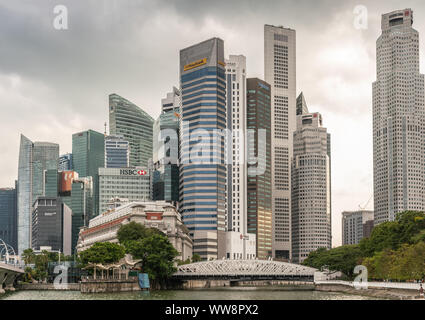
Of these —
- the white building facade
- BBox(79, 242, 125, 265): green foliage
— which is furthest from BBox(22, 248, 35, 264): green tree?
BBox(79, 242, 125, 265): green foliage

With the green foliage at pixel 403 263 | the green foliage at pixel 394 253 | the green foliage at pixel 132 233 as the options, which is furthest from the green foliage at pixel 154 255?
the green foliage at pixel 403 263

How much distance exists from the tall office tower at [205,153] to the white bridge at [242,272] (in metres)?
63.9

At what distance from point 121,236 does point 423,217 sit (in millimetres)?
53749

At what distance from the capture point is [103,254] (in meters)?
93.8

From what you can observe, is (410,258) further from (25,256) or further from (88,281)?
(25,256)

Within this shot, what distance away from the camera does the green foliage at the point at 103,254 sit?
306 ft

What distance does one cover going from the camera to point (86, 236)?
17812cm

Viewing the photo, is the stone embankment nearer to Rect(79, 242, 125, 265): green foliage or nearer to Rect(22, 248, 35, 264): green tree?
Rect(79, 242, 125, 265): green foliage

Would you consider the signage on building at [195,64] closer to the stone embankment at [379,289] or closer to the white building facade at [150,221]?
the white building facade at [150,221]

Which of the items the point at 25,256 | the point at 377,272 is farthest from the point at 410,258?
the point at 25,256

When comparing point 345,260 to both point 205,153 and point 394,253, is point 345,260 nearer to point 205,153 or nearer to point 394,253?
point 394,253

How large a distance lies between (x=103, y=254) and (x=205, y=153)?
90818 millimetres

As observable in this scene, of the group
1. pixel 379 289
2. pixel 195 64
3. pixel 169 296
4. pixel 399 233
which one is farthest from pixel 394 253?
pixel 195 64
